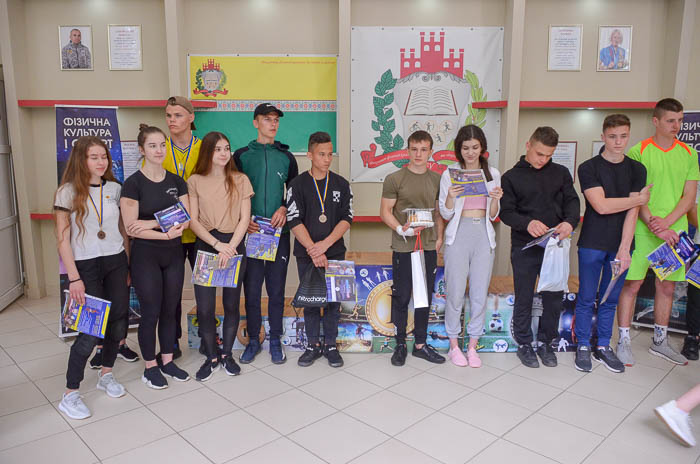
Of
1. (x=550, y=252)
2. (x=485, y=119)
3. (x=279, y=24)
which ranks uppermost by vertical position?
(x=279, y=24)

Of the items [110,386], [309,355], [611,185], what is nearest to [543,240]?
[611,185]

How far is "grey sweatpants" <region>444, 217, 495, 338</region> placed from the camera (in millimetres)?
3336

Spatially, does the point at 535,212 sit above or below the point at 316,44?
below

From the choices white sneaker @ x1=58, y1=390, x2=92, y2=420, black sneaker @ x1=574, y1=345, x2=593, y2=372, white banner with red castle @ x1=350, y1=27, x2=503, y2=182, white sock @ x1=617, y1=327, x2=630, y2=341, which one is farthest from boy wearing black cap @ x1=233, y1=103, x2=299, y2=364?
white sock @ x1=617, y1=327, x2=630, y2=341

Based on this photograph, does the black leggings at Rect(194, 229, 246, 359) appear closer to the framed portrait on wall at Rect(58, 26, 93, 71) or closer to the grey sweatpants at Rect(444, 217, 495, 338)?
the grey sweatpants at Rect(444, 217, 495, 338)

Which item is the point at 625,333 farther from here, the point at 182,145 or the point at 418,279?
the point at 182,145

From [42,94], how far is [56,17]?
0.76 m

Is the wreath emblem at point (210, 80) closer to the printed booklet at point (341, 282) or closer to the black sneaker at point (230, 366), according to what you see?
the printed booklet at point (341, 282)

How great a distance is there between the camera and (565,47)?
15.8 ft

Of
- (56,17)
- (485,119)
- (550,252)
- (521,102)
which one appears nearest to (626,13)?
(521,102)

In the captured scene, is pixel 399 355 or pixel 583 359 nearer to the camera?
pixel 583 359

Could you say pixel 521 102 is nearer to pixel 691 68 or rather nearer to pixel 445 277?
pixel 691 68

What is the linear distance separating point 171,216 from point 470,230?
1.92m

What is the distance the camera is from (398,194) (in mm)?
3377
